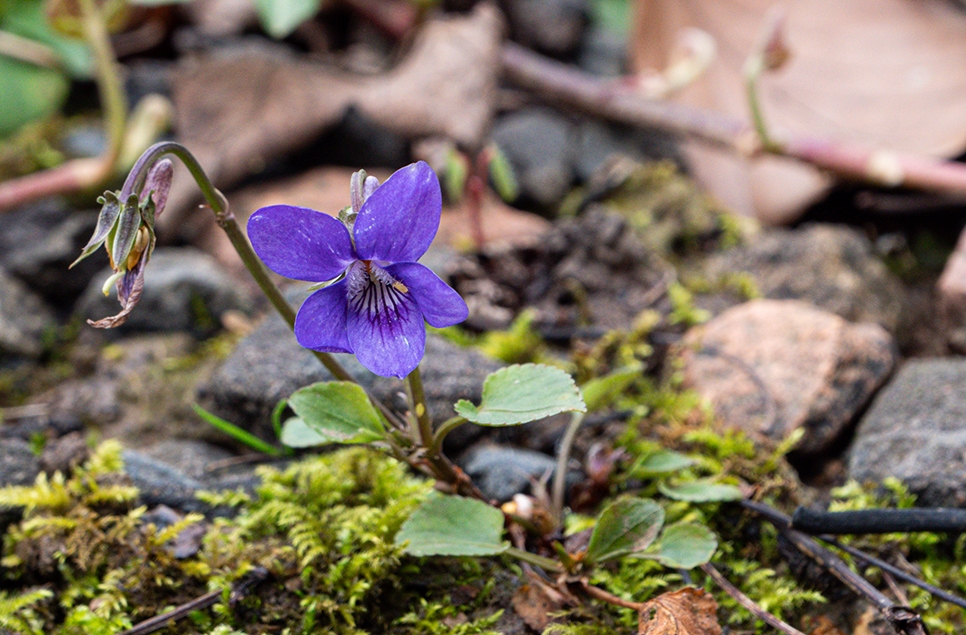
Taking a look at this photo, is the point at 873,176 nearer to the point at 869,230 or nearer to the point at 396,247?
the point at 869,230

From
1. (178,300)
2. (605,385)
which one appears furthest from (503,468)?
(178,300)

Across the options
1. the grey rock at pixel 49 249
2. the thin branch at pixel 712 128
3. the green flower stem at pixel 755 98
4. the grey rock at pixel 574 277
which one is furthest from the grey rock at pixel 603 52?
the grey rock at pixel 49 249

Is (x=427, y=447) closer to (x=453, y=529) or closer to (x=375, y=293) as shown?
(x=453, y=529)

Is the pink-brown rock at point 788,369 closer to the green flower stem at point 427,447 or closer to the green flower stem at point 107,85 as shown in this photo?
the green flower stem at point 427,447

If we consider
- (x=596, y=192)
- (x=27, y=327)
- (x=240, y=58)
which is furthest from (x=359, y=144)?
(x=27, y=327)

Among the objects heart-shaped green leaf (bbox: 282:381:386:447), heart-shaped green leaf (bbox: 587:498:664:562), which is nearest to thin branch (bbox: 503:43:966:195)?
heart-shaped green leaf (bbox: 587:498:664:562)
